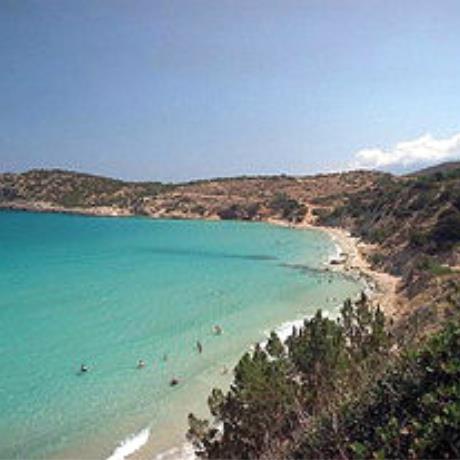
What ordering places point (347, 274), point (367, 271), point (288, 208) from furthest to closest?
point (288, 208)
point (347, 274)
point (367, 271)

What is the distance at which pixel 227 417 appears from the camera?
21250 mm

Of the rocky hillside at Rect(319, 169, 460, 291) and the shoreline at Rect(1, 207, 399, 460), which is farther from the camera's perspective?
the rocky hillside at Rect(319, 169, 460, 291)

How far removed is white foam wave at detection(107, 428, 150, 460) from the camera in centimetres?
2617

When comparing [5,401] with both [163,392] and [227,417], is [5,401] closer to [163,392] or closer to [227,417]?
[163,392]

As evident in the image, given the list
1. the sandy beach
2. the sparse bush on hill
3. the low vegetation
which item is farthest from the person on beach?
the sparse bush on hill

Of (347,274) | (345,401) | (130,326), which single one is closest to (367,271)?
(347,274)

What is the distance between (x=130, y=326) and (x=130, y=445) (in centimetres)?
2309

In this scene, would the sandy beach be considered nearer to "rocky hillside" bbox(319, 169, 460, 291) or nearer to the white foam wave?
"rocky hillside" bbox(319, 169, 460, 291)

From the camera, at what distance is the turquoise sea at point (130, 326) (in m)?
29.4

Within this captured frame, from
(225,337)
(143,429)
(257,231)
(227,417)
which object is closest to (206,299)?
(225,337)

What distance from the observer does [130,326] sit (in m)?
49.9

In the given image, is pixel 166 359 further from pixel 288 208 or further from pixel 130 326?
pixel 288 208

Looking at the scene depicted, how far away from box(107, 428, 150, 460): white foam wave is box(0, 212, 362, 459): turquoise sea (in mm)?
48

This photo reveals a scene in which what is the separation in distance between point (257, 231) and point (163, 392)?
9964 cm
